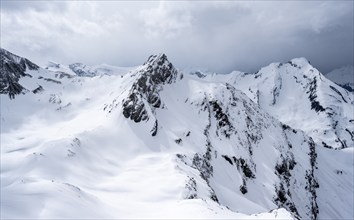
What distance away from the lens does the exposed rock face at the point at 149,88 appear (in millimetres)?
80562

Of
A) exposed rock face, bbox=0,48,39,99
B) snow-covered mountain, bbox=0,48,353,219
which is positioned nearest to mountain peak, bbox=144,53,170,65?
snow-covered mountain, bbox=0,48,353,219

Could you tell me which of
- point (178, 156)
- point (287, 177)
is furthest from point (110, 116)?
point (287, 177)

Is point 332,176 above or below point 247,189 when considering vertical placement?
above

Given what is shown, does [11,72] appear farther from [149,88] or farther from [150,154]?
[150,154]

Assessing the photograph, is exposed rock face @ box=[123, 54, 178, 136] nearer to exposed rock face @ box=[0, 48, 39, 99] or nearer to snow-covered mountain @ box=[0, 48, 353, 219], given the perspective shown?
snow-covered mountain @ box=[0, 48, 353, 219]

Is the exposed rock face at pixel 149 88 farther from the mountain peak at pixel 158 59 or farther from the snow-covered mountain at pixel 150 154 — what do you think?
the snow-covered mountain at pixel 150 154

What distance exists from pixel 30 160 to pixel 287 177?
9293cm

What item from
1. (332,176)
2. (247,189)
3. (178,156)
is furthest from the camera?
(332,176)

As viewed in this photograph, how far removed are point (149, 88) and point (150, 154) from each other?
2759 centimetres

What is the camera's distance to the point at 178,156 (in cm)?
6925

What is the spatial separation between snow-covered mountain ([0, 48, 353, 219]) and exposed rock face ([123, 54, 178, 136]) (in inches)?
13.4

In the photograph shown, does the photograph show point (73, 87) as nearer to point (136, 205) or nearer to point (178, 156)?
point (178, 156)

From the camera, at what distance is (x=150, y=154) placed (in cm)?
7088

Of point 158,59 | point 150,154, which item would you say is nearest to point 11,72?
point 158,59
